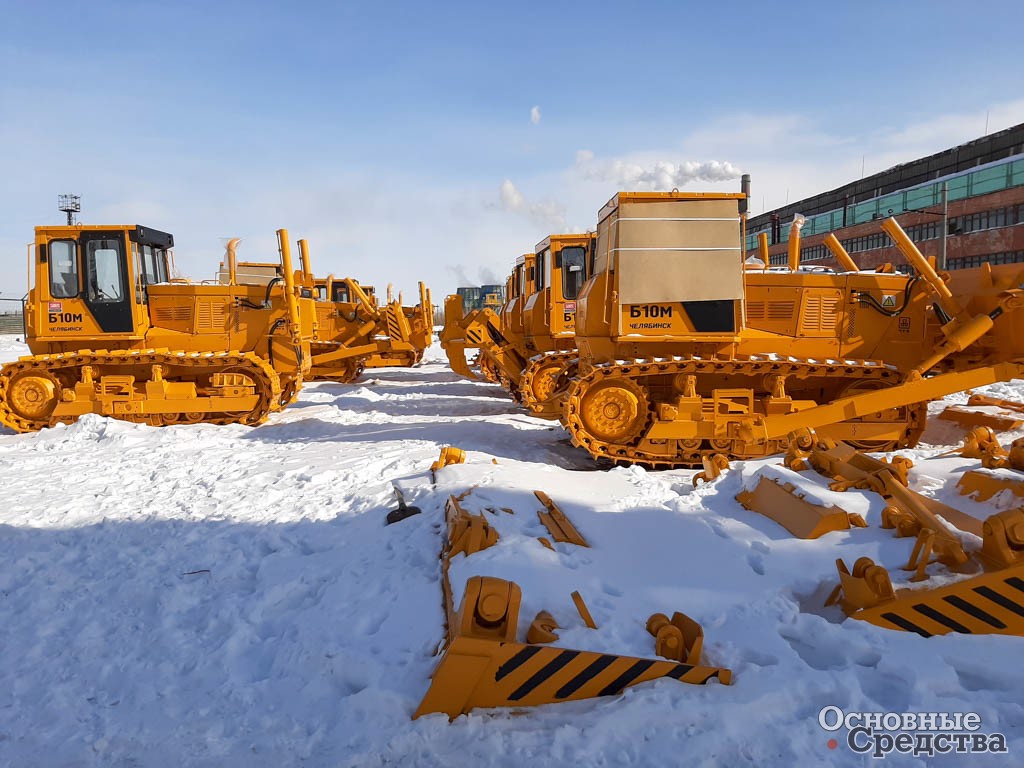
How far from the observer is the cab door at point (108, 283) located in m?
10.7

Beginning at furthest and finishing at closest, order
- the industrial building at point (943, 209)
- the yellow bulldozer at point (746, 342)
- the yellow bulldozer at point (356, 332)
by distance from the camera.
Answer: the industrial building at point (943, 209) → the yellow bulldozer at point (356, 332) → the yellow bulldozer at point (746, 342)

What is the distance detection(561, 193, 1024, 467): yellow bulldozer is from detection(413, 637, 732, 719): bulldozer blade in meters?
4.82

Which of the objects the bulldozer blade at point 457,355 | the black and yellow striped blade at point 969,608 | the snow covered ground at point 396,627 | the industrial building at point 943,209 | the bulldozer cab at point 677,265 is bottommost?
the snow covered ground at point 396,627

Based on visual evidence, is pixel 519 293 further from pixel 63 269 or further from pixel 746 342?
pixel 63 269

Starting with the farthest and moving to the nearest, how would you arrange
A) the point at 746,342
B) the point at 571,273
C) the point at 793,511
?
the point at 571,273, the point at 746,342, the point at 793,511

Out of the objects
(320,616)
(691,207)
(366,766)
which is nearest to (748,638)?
(366,766)

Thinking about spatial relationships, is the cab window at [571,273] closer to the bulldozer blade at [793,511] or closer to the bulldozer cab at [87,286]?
the bulldozer cab at [87,286]

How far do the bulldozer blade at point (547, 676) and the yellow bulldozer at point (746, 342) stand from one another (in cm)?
482

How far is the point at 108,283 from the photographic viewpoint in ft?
35.3

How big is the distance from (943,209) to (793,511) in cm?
3278

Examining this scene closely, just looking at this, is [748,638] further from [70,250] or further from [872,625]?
[70,250]

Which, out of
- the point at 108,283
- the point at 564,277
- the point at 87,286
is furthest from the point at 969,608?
the point at 87,286

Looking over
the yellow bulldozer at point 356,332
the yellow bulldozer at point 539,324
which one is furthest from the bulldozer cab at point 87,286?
the yellow bulldozer at point 356,332

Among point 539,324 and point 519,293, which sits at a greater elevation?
point 519,293
